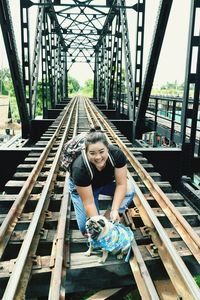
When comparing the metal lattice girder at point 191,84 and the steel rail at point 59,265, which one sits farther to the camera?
the metal lattice girder at point 191,84

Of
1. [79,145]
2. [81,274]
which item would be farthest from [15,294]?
[79,145]

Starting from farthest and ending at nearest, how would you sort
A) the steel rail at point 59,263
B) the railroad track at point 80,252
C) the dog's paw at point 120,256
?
the dog's paw at point 120,256
the railroad track at point 80,252
the steel rail at point 59,263

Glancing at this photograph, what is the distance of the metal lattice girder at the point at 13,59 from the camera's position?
6.88 metres

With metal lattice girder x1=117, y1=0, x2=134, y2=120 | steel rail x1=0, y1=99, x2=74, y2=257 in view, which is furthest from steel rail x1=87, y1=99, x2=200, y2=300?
metal lattice girder x1=117, y1=0, x2=134, y2=120

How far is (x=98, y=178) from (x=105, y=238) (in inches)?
25.9

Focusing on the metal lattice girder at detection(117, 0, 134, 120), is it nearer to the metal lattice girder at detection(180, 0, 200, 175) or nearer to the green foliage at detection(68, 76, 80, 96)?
the metal lattice girder at detection(180, 0, 200, 175)

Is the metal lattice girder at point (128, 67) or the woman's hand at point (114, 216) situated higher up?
the metal lattice girder at point (128, 67)

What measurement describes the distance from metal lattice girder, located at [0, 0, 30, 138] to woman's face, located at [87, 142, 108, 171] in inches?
217

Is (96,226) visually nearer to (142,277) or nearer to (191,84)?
(142,277)

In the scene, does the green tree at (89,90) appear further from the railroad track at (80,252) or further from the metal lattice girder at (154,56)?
the railroad track at (80,252)

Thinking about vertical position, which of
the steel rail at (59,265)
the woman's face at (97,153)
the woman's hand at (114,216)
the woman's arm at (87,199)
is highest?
the woman's face at (97,153)

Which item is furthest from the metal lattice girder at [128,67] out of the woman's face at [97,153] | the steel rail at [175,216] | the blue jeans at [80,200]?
the woman's face at [97,153]

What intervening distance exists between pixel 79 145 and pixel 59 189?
1.52 meters

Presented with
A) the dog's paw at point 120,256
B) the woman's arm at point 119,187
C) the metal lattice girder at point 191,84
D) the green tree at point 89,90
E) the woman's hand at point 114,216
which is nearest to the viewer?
the dog's paw at point 120,256
